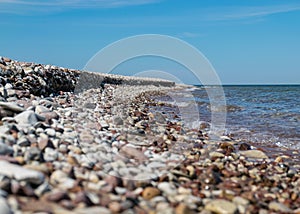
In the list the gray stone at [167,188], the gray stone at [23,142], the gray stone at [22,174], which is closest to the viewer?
the gray stone at [22,174]

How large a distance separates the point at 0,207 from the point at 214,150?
396 centimetres

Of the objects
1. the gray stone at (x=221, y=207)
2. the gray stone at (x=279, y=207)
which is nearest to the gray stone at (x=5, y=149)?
the gray stone at (x=221, y=207)

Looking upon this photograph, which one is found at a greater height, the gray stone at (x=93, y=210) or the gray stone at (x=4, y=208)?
the gray stone at (x=4, y=208)

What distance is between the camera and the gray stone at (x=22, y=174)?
297 centimetres

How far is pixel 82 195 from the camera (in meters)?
2.90

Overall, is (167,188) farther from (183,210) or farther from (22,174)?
(22,174)

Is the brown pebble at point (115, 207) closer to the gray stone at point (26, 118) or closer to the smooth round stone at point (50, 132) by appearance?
the smooth round stone at point (50, 132)

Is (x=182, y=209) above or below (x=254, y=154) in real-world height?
above

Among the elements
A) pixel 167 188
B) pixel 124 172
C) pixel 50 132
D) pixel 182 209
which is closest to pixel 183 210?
pixel 182 209

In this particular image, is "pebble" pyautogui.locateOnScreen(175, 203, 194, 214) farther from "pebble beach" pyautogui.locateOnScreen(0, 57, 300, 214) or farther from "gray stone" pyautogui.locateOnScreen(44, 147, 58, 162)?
"gray stone" pyautogui.locateOnScreen(44, 147, 58, 162)

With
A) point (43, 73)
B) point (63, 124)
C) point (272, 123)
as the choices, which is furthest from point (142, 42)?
point (272, 123)

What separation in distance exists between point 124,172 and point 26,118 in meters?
1.78

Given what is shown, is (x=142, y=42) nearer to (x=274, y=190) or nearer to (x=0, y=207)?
(x=274, y=190)

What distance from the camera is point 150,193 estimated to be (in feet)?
10.9
